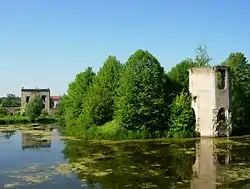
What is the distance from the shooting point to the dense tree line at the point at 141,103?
4127 centimetres

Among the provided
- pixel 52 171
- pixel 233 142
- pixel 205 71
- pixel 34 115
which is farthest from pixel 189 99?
pixel 34 115

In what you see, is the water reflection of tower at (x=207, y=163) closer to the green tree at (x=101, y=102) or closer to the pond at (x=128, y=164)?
the pond at (x=128, y=164)

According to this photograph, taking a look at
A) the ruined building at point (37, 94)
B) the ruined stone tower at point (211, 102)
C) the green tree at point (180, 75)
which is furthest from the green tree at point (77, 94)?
the ruined building at point (37, 94)

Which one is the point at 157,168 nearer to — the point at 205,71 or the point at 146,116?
the point at 146,116

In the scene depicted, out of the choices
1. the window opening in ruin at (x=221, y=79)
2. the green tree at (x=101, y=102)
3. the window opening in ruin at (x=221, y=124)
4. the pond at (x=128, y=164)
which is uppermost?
the window opening in ruin at (x=221, y=79)

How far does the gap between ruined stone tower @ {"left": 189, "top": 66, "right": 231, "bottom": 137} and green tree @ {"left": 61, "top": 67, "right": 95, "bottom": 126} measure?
18165mm

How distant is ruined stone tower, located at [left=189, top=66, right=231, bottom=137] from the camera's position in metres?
42.8

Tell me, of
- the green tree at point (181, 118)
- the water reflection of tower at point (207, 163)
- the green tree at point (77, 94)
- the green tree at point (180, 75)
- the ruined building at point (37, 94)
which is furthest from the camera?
the ruined building at point (37, 94)

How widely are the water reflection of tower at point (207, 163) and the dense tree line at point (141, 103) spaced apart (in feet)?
18.9

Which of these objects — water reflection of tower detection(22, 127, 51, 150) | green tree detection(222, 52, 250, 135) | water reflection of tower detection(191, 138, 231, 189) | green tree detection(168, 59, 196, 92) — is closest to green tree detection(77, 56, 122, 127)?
water reflection of tower detection(22, 127, 51, 150)

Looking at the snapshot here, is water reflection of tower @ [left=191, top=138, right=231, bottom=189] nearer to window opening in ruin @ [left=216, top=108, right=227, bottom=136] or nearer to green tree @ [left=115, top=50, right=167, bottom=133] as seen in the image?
window opening in ruin @ [left=216, top=108, right=227, bottom=136]

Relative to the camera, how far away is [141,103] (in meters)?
41.6

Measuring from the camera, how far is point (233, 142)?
3697cm

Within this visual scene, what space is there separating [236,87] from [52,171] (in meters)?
35.3
